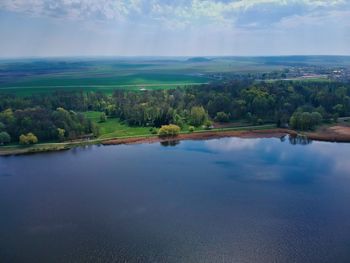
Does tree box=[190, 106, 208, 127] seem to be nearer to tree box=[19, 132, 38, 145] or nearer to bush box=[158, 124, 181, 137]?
bush box=[158, 124, 181, 137]

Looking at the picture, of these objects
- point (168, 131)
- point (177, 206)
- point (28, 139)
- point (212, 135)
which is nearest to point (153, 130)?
point (168, 131)

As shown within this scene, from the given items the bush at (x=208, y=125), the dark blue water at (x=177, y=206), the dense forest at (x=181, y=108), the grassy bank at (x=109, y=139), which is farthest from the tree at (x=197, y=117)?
the dark blue water at (x=177, y=206)

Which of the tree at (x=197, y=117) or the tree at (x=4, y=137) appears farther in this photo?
the tree at (x=197, y=117)

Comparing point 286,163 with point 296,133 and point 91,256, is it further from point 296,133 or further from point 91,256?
point 91,256

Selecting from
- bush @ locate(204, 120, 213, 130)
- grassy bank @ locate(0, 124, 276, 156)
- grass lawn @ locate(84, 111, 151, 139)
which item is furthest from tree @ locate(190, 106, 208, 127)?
grass lawn @ locate(84, 111, 151, 139)

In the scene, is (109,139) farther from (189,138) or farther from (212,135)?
(212,135)

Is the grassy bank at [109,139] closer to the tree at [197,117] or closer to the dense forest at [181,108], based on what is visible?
the dense forest at [181,108]
